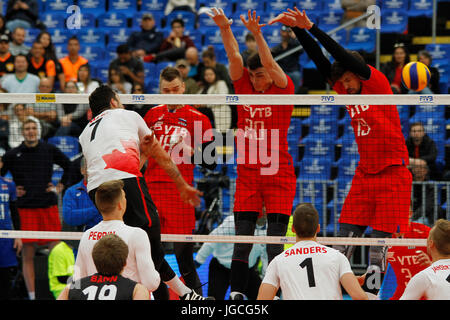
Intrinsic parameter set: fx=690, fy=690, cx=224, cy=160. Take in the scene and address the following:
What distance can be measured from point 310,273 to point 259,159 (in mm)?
2391

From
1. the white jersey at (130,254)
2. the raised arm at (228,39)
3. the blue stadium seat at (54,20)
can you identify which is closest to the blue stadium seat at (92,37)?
the blue stadium seat at (54,20)

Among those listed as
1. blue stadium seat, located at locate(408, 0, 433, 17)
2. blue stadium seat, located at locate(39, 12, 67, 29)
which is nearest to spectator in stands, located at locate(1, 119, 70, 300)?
blue stadium seat, located at locate(39, 12, 67, 29)

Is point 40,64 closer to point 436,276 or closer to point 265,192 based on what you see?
point 265,192

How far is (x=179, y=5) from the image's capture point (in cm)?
1748

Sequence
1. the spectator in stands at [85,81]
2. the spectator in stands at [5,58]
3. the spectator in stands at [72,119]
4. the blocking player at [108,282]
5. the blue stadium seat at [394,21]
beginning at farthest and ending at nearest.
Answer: the blue stadium seat at [394,21] → the spectator in stands at [5,58] → the spectator in stands at [85,81] → the spectator in stands at [72,119] → the blocking player at [108,282]

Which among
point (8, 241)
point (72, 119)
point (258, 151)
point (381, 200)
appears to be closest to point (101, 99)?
point (258, 151)

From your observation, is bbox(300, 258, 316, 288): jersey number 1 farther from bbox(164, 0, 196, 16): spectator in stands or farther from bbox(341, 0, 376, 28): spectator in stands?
bbox(164, 0, 196, 16): spectator in stands

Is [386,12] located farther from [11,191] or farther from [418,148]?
[11,191]

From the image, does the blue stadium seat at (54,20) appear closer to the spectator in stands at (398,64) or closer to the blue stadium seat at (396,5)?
the blue stadium seat at (396,5)

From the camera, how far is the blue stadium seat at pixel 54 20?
17.9 metres

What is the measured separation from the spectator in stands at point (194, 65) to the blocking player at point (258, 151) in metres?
6.48

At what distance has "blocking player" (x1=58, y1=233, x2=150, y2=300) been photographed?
5203 mm

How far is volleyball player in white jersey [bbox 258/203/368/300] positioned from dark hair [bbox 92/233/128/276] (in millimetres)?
1278

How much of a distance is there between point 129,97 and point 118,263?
329 cm
